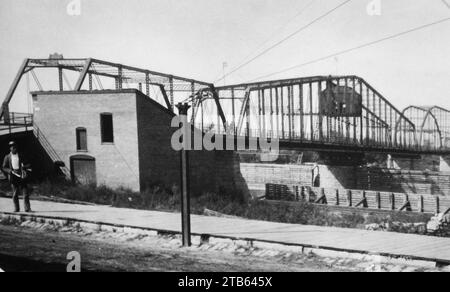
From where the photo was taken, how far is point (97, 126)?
27.7 meters

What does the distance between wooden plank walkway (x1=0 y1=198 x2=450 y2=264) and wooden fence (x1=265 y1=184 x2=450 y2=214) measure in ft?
71.7

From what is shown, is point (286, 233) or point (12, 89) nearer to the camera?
point (286, 233)

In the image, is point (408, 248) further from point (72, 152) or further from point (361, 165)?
point (361, 165)

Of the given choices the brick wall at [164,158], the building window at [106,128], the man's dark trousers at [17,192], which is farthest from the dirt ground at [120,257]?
the building window at [106,128]

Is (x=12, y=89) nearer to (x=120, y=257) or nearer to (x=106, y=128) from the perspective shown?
(x=106, y=128)

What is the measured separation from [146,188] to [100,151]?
11.3ft

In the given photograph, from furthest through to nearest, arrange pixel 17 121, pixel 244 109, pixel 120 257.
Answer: pixel 244 109 < pixel 17 121 < pixel 120 257

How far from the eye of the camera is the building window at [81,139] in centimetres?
2831

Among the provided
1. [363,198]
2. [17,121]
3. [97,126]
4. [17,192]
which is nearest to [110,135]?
[97,126]

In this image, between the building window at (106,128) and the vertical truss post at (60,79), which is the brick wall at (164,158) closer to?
the building window at (106,128)

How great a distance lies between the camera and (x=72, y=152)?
93.3ft

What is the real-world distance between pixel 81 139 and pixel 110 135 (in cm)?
188
